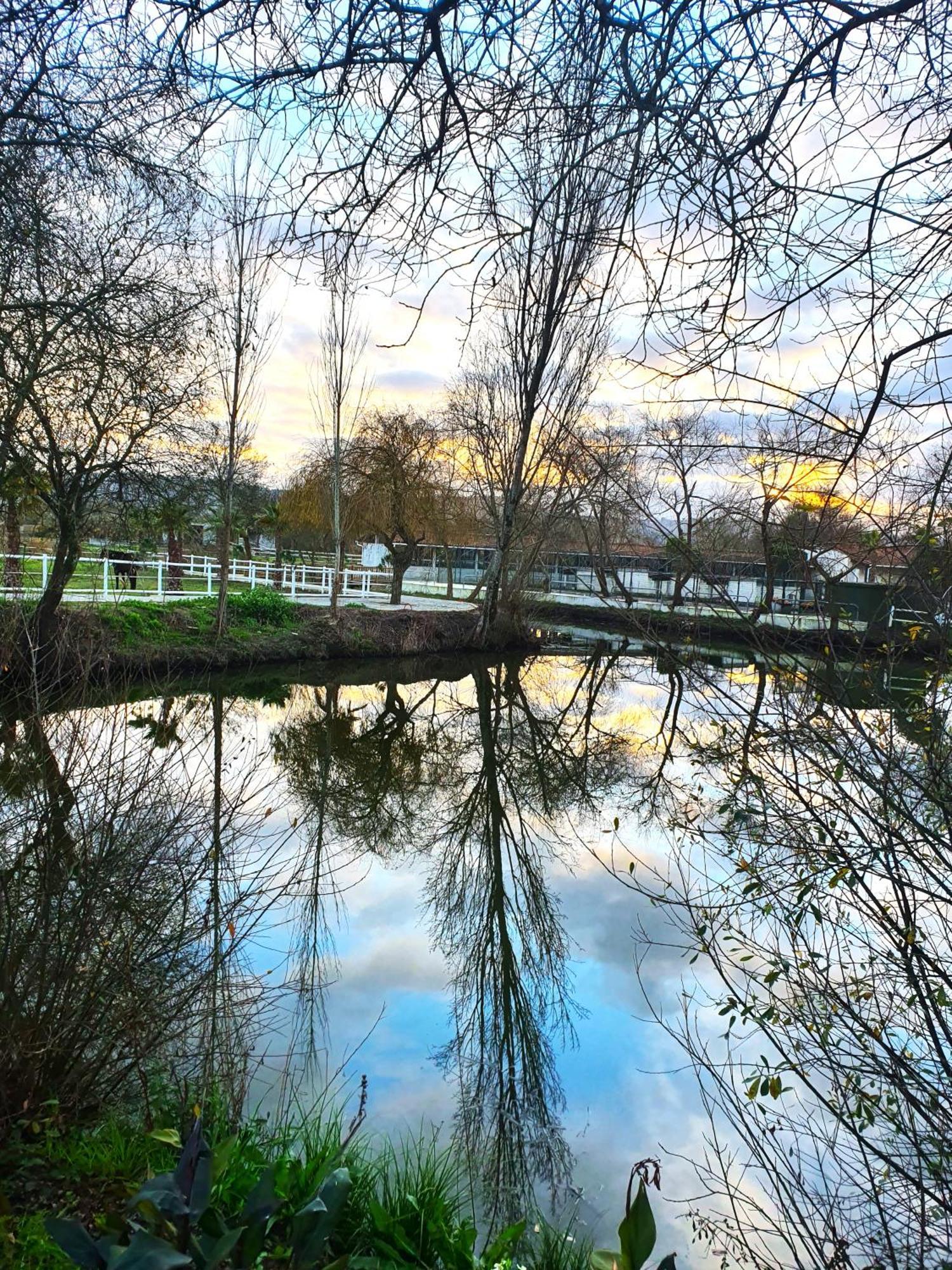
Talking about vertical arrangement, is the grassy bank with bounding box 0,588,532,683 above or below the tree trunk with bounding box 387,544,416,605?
below

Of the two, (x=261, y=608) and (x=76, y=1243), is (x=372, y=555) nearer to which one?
(x=261, y=608)

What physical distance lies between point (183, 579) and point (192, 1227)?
23.3 m

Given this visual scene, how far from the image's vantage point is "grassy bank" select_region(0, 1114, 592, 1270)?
2387mm

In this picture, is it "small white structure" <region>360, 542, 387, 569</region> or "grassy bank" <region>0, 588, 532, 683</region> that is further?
"small white structure" <region>360, 542, 387, 569</region>

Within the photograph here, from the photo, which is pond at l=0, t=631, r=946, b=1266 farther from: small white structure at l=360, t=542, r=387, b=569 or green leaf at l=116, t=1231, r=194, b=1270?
small white structure at l=360, t=542, r=387, b=569

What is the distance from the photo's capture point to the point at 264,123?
2.29 m

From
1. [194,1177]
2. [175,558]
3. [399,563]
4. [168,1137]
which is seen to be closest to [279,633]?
[175,558]

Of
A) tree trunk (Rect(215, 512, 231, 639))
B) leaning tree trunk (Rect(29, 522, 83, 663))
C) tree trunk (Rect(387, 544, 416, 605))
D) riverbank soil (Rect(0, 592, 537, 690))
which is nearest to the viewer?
leaning tree trunk (Rect(29, 522, 83, 663))

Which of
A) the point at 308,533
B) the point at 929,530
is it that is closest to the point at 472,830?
the point at 929,530

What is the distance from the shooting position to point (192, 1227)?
202cm

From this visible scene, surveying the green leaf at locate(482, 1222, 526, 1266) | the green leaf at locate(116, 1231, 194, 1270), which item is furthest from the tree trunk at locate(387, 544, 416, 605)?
the green leaf at locate(116, 1231, 194, 1270)

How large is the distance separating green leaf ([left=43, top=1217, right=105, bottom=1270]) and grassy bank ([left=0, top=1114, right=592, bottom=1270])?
1.33 ft

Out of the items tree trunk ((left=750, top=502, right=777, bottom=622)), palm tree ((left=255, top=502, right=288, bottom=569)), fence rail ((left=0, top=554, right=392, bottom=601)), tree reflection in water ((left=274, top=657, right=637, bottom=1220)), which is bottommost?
tree reflection in water ((left=274, top=657, right=637, bottom=1220))

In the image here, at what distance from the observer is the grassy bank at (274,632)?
15.5 meters
